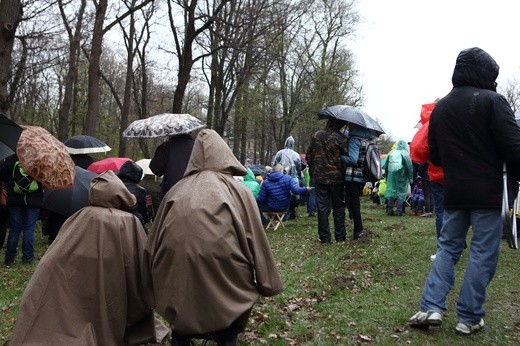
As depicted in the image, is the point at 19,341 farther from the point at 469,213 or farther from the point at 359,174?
the point at 359,174

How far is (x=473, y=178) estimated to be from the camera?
166 inches

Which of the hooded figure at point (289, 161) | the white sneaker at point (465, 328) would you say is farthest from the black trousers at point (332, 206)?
the white sneaker at point (465, 328)

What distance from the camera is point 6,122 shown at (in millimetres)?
7727

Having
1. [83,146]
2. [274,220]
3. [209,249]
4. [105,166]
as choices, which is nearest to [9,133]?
[83,146]

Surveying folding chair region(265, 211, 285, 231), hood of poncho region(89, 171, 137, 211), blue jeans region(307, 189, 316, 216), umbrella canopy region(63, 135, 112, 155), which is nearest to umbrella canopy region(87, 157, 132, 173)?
umbrella canopy region(63, 135, 112, 155)

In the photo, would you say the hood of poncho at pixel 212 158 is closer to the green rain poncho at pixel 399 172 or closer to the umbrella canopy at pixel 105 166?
the umbrella canopy at pixel 105 166

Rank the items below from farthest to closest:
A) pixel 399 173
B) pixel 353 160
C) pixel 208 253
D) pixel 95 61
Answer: pixel 95 61, pixel 399 173, pixel 353 160, pixel 208 253

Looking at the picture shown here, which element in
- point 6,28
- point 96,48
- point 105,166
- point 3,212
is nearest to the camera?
point 3,212

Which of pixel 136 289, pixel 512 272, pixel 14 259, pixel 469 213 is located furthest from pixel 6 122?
pixel 512 272

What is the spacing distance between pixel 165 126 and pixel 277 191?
4561 millimetres

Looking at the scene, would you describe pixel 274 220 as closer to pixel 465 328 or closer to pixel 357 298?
pixel 357 298

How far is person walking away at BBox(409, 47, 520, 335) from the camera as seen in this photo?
164 inches

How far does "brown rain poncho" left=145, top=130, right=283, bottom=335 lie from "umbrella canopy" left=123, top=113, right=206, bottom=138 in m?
4.11

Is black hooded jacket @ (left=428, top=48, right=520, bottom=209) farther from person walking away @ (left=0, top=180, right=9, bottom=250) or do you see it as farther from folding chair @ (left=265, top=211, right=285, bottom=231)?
folding chair @ (left=265, top=211, right=285, bottom=231)
